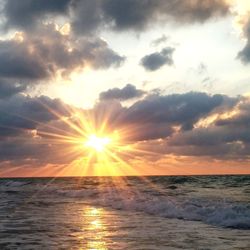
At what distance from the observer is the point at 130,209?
29234 millimetres

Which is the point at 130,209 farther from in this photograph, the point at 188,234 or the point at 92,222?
the point at 188,234

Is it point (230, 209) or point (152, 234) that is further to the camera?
point (230, 209)

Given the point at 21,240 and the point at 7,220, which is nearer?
the point at 21,240

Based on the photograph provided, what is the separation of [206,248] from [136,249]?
2.15m

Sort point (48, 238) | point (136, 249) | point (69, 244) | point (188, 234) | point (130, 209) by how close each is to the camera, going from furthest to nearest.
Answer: point (130, 209) → point (188, 234) → point (48, 238) → point (69, 244) → point (136, 249)

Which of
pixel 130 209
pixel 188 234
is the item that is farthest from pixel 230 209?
pixel 130 209

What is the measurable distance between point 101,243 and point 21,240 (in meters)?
2.90

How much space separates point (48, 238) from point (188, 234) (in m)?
5.24

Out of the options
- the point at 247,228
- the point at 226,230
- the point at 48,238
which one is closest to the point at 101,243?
the point at 48,238

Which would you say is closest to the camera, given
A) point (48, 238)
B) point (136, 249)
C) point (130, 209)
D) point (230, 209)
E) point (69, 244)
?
point (136, 249)

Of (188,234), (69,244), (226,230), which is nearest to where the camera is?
(69,244)

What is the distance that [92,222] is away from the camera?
66.9 ft

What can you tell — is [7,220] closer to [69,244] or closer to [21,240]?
[21,240]

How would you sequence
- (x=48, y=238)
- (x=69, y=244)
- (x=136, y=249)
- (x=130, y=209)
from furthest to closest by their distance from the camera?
(x=130, y=209) → (x=48, y=238) → (x=69, y=244) → (x=136, y=249)
